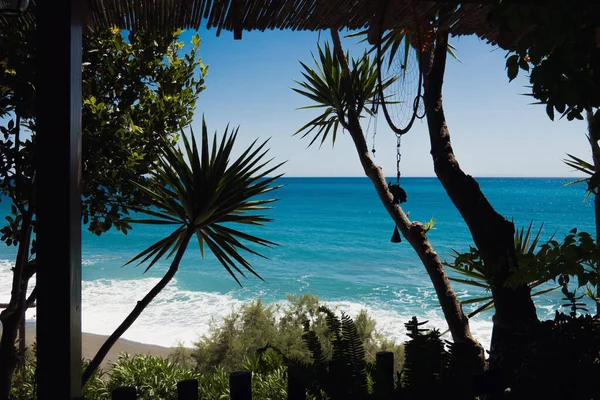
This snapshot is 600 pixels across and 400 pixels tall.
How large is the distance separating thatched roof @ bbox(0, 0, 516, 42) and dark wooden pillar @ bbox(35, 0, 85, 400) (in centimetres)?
83

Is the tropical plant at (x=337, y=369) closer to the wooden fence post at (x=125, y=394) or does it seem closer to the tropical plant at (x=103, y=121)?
the wooden fence post at (x=125, y=394)

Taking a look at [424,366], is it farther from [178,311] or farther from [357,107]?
[178,311]

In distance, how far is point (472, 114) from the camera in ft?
190

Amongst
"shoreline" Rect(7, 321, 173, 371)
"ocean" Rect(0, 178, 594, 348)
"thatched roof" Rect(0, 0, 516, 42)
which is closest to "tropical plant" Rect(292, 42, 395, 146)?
"thatched roof" Rect(0, 0, 516, 42)

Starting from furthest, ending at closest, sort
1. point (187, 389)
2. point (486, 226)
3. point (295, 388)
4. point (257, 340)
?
point (257, 340), point (486, 226), point (295, 388), point (187, 389)

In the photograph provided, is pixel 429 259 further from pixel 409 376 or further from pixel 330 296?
pixel 330 296

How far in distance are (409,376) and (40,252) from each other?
88 cm

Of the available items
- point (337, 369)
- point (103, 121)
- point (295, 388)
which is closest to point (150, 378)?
point (103, 121)

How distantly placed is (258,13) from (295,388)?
3.68 ft

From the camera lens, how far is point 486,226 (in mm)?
2361

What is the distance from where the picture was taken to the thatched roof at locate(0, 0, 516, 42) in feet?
5.15

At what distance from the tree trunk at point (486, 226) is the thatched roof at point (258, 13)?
20.9 inches

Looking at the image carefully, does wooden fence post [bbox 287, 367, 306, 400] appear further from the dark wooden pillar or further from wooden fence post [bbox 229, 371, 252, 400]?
the dark wooden pillar

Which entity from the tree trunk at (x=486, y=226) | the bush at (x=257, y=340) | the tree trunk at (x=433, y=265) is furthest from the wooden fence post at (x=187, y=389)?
the bush at (x=257, y=340)
